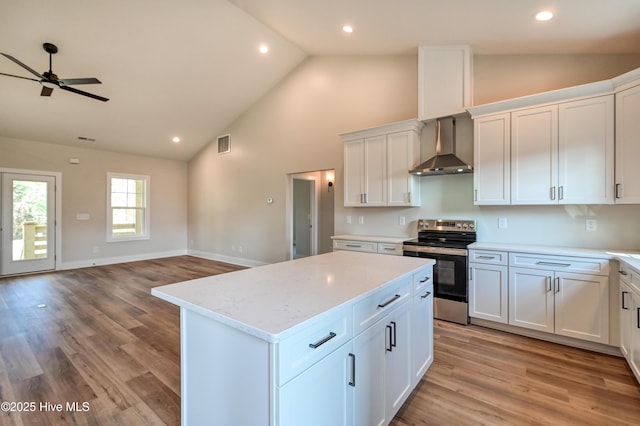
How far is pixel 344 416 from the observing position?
1.24 meters

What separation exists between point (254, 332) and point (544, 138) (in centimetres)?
339

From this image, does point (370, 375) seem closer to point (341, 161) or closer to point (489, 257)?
point (489, 257)

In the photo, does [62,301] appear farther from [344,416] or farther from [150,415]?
[344,416]

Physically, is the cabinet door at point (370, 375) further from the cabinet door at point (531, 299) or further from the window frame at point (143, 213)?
the window frame at point (143, 213)

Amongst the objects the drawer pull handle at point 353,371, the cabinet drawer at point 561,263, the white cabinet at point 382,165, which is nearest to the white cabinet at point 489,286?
the cabinet drawer at point 561,263

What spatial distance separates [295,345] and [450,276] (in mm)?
2822

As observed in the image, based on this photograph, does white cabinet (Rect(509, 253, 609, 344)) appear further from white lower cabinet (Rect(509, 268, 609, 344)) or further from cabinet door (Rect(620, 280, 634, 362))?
cabinet door (Rect(620, 280, 634, 362))

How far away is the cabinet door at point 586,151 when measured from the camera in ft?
8.62

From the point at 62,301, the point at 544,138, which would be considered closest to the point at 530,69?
the point at 544,138

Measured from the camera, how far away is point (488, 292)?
309 cm

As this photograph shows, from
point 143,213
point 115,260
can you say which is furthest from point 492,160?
point 115,260

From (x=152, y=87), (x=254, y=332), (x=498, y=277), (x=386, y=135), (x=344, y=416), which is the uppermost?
(x=152, y=87)

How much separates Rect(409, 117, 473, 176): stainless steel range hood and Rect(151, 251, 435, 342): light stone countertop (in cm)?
182

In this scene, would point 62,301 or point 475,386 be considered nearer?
point 475,386
